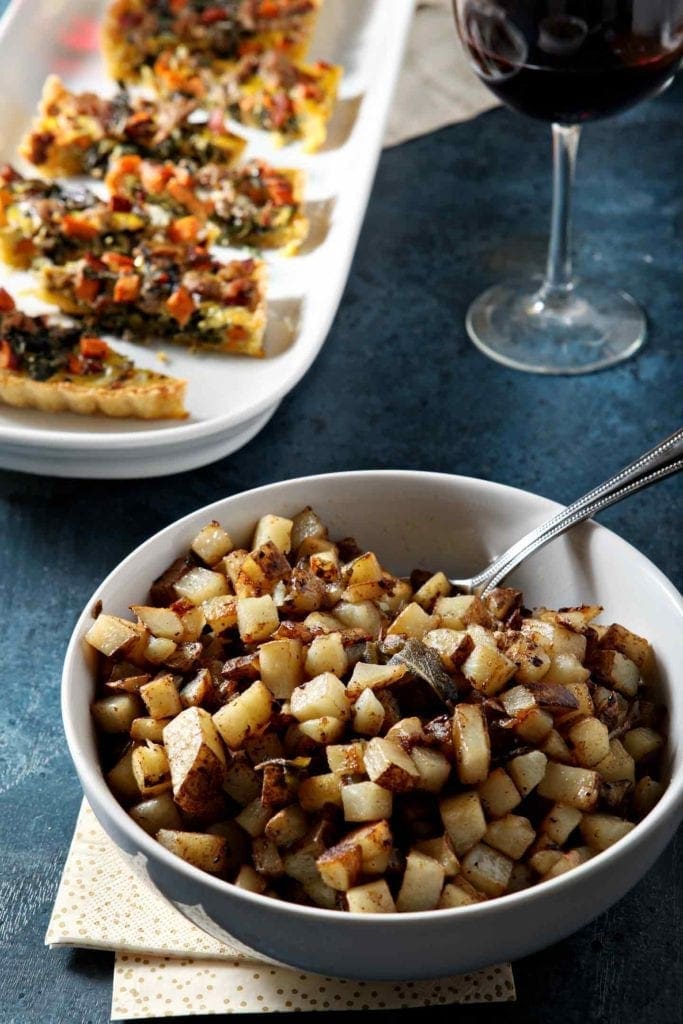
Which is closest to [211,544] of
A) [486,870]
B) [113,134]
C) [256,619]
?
[256,619]

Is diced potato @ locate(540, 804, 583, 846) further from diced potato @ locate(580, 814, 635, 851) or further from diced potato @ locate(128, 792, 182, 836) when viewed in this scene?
diced potato @ locate(128, 792, 182, 836)

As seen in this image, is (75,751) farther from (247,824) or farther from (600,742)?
(600,742)

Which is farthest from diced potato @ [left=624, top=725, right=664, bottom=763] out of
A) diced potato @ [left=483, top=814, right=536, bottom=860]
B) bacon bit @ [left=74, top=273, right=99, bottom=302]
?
bacon bit @ [left=74, top=273, right=99, bottom=302]

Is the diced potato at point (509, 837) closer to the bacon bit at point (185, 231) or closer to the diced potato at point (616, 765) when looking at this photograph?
the diced potato at point (616, 765)

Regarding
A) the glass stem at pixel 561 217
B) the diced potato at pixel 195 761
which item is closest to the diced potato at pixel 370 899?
the diced potato at pixel 195 761

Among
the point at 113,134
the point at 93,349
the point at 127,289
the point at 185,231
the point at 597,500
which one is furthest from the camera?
the point at 113,134

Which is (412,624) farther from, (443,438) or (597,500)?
(443,438)
